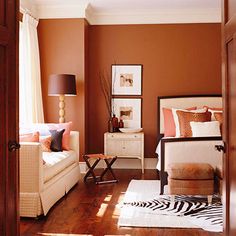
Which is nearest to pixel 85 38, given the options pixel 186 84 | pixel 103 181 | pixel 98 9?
pixel 98 9

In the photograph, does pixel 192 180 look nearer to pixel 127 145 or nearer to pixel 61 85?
pixel 127 145

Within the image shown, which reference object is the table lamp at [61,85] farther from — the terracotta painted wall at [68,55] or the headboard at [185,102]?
the headboard at [185,102]

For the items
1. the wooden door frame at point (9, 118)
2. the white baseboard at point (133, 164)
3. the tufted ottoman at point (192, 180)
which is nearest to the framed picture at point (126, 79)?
the white baseboard at point (133, 164)

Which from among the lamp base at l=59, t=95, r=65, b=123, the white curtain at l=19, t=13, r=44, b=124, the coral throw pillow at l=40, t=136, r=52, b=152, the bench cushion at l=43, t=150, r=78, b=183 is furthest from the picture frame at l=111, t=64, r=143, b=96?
the coral throw pillow at l=40, t=136, r=52, b=152

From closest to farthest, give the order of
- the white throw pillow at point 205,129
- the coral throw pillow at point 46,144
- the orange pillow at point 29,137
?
the orange pillow at point 29,137
the coral throw pillow at point 46,144
the white throw pillow at point 205,129

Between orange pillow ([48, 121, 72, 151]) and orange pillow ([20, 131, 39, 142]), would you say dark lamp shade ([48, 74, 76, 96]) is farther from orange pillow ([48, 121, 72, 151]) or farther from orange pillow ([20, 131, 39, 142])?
orange pillow ([20, 131, 39, 142])

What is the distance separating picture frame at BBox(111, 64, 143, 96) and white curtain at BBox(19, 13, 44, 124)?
56.4 inches

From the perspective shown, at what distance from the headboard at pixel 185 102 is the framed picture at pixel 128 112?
433 millimetres

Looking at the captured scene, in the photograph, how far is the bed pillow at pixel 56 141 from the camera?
528 centimetres

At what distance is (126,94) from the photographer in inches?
278

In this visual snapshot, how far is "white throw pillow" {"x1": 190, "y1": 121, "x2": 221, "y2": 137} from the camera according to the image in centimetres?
546

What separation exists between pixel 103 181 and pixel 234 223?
149 inches

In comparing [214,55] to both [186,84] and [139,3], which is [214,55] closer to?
[186,84]

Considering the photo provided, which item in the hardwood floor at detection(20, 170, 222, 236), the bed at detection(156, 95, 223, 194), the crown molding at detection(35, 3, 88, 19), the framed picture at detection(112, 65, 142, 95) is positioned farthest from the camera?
the framed picture at detection(112, 65, 142, 95)
